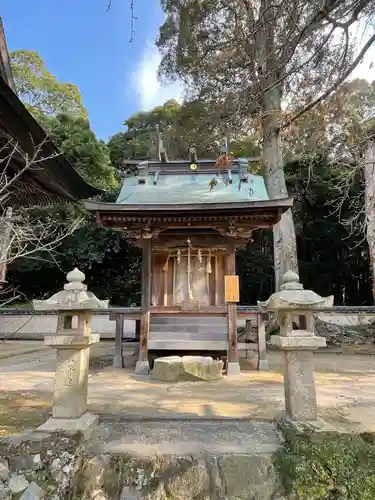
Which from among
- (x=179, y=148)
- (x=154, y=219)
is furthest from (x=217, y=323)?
(x=179, y=148)

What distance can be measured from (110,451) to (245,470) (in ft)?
3.79

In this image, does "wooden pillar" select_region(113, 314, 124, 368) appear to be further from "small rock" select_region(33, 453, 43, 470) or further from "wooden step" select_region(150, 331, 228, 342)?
"small rock" select_region(33, 453, 43, 470)

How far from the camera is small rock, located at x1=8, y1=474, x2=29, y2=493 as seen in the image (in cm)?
276

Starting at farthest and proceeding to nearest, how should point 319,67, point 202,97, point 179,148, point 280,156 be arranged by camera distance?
point 179,148, point 202,97, point 280,156, point 319,67

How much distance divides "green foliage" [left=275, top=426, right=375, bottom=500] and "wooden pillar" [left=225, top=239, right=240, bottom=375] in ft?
13.0

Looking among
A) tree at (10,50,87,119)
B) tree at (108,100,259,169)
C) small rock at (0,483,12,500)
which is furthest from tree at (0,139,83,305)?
tree at (10,50,87,119)

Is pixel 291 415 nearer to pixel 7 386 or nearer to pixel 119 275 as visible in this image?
pixel 7 386

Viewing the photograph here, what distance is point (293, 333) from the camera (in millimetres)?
3531

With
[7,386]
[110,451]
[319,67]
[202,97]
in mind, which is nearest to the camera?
[110,451]

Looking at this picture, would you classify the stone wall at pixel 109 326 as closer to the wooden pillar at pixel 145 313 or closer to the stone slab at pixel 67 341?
the wooden pillar at pixel 145 313

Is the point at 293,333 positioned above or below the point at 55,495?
above

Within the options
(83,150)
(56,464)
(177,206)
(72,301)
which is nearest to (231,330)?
(177,206)

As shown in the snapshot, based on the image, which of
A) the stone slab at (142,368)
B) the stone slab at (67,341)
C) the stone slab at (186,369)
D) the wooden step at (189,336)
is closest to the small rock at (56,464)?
the stone slab at (67,341)

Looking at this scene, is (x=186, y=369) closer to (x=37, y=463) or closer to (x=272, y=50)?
(x=37, y=463)
